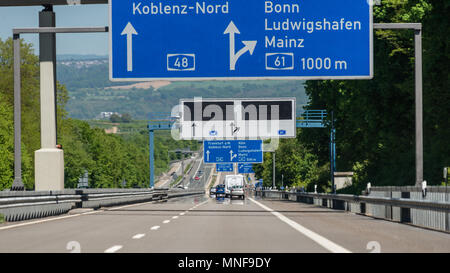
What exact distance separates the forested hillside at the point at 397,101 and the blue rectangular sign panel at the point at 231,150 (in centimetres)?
1464

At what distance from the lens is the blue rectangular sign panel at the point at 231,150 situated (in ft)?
241

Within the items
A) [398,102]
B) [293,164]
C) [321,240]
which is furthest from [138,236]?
[293,164]

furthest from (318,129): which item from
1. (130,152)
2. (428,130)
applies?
(130,152)

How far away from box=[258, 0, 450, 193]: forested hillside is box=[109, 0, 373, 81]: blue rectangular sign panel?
1046cm

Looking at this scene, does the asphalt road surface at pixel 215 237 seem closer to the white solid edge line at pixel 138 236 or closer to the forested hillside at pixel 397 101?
the white solid edge line at pixel 138 236

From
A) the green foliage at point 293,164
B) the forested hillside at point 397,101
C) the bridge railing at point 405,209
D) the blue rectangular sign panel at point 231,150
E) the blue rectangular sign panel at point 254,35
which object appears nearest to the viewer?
the bridge railing at point 405,209

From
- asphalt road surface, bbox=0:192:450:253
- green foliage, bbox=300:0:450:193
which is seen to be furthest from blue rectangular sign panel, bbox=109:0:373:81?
green foliage, bbox=300:0:450:193

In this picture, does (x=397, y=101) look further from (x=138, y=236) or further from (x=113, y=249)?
(x=113, y=249)

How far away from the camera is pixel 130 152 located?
192750mm

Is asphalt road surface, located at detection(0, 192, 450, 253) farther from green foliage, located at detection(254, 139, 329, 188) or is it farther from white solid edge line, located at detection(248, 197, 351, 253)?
green foliage, located at detection(254, 139, 329, 188)

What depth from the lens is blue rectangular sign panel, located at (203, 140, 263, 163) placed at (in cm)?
7350

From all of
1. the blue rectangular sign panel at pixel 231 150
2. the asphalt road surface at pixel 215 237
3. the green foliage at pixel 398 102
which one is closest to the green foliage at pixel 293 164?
the blue rectangular sign panel at pixel 231 150
